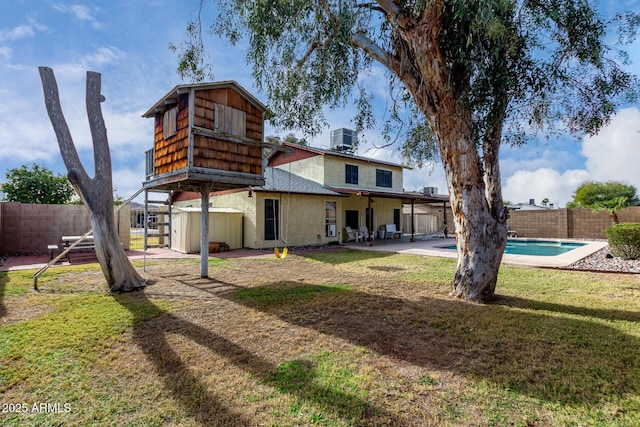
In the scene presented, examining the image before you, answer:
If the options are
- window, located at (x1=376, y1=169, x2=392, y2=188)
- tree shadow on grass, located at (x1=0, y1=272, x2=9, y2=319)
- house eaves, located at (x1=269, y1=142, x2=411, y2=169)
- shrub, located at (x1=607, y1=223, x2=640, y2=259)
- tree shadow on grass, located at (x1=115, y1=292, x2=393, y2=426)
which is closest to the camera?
tree shadow on grass, located at (x1=115, y1=292, x2=393, y2=426)

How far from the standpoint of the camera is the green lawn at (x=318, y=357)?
2.64m

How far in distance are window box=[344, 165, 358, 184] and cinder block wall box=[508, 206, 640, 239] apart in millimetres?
12550

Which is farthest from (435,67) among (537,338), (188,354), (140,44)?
(140,44)

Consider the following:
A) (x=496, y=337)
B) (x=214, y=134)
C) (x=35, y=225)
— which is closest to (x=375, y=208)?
(x=214, y=134)

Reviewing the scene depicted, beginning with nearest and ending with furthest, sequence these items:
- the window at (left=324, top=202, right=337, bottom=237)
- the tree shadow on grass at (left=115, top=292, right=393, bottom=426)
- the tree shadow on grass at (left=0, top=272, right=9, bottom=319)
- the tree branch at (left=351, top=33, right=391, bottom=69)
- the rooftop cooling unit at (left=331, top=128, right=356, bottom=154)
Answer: the tree shadow on grass at (left=115, top=292, right=393, bottom=426)
the tree shadow on grass at (left=0, top=272, right=9, bottom=319)
the tree branch at (left=351, top=33, right=391, bottom=69)
the window at (left=324, top=202, right=337, bottom=237)
the rooftop cooling unit at (left=331, top=128, right=356, bottom=154)

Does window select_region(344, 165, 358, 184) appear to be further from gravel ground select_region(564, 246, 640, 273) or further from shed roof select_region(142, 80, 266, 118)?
gravel ground select_region(564, 246, 640, 273)

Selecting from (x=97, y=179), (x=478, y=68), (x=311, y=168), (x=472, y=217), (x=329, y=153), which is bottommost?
(x=472, y=217)

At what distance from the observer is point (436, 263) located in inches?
426

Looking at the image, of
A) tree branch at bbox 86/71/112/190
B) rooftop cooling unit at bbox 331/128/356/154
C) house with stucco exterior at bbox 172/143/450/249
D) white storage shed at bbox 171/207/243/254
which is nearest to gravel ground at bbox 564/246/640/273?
house with stucco exterior at bbox 172/143/450/249

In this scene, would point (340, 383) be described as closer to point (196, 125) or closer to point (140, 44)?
point (196, 125)

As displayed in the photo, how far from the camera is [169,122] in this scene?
27.0 ft

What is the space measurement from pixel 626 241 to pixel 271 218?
13.9m

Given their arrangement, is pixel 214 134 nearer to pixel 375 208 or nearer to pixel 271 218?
pixel 271 218

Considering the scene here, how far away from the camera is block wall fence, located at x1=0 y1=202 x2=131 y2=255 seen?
1234 centimetres
